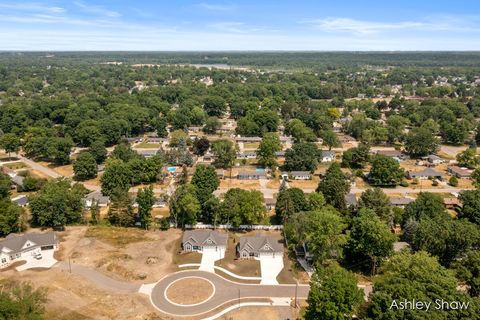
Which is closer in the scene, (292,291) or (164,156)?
(292,291)

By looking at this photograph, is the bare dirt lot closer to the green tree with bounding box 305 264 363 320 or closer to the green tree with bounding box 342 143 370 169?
the green tree with bounding box 305 264 363 320

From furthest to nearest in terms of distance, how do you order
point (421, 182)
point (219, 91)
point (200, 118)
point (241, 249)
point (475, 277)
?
point (219, 91) < point (200, 118) < point (421, 182) < point (241, 249) < point (475, 277)

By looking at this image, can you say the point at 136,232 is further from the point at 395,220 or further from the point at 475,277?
the point at 475,277

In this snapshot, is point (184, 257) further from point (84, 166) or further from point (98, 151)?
point (98, 151)

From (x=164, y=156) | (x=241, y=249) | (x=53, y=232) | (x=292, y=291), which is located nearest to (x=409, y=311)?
(x=292, y=291)

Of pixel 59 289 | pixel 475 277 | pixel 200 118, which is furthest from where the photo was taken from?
pixel 200 118

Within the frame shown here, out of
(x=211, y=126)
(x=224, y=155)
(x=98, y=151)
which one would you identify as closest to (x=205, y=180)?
(x=224, y=155)
